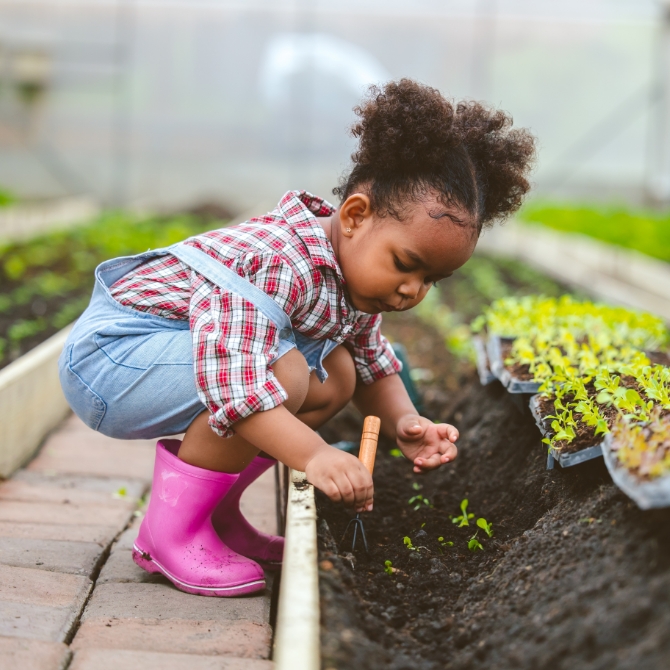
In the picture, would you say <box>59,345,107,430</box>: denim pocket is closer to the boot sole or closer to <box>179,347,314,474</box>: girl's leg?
<box>179,347,314,474</box>: girl's leg

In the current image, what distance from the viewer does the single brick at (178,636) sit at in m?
1.73

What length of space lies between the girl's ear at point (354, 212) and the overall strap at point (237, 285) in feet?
0.92

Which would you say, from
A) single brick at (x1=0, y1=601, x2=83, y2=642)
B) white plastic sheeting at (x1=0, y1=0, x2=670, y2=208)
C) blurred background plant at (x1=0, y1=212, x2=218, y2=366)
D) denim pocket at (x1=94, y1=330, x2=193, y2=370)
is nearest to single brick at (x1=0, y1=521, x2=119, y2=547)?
single brick at (x1=0, y1=601, x2=83, y2=642)

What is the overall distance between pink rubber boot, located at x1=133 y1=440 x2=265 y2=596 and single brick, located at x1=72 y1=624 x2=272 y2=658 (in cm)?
15

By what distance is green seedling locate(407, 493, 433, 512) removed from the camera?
8.07 ft

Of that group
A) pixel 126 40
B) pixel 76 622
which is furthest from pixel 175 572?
pixel 126 40

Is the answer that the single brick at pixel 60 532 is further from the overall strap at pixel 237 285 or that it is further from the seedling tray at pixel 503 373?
the seedling tray at pixel 503 373

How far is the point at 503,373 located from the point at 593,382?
0.34m

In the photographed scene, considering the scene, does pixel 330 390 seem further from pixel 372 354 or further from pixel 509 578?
pixel 509 578

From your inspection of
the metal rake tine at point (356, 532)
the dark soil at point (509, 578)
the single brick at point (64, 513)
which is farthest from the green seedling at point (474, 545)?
the single brick at point (64, 513)

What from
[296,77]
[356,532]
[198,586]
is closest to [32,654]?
[198,586]

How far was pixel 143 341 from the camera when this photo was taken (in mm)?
2105

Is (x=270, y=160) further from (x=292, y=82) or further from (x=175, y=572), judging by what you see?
(x=175, y=572)

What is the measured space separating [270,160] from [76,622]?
39.8 feet
